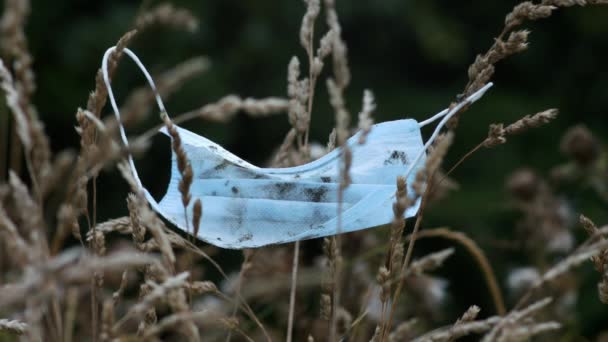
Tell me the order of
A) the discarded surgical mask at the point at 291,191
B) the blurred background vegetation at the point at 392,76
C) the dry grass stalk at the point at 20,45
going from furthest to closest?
the blurred background vegetation at the point at 392,76 → the discarded surgical mask at the point at 291,191 → the dry grass stalk at the point at 20,45

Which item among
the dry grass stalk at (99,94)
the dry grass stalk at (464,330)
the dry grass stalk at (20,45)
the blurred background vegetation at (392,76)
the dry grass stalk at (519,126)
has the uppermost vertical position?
the dry grass stalk at (20,45)

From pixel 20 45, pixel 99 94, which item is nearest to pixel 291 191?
pixel 99 94

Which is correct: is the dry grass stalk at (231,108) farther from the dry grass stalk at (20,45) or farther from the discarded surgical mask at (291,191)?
the discarded surgical mask at (291,191)

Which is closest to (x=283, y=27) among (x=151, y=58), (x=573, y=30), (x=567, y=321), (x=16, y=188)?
(x=151, y=58)

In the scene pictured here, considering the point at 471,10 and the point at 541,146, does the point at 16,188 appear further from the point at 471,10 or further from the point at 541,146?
the point at 471,10

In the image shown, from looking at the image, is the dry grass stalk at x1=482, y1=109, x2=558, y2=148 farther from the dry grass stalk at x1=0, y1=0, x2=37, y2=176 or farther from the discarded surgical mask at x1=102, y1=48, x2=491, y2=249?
the dry grass stalk at x1=0, y1=0, x2=37, y2=176

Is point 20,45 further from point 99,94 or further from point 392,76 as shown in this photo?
point 392,76

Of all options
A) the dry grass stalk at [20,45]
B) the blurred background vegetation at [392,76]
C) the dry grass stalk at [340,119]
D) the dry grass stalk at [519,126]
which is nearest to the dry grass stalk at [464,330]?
the dry grass stalk at [340,119]

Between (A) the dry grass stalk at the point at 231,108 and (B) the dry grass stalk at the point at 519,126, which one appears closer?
(A) the dry grass stalk at the point at 231,108
